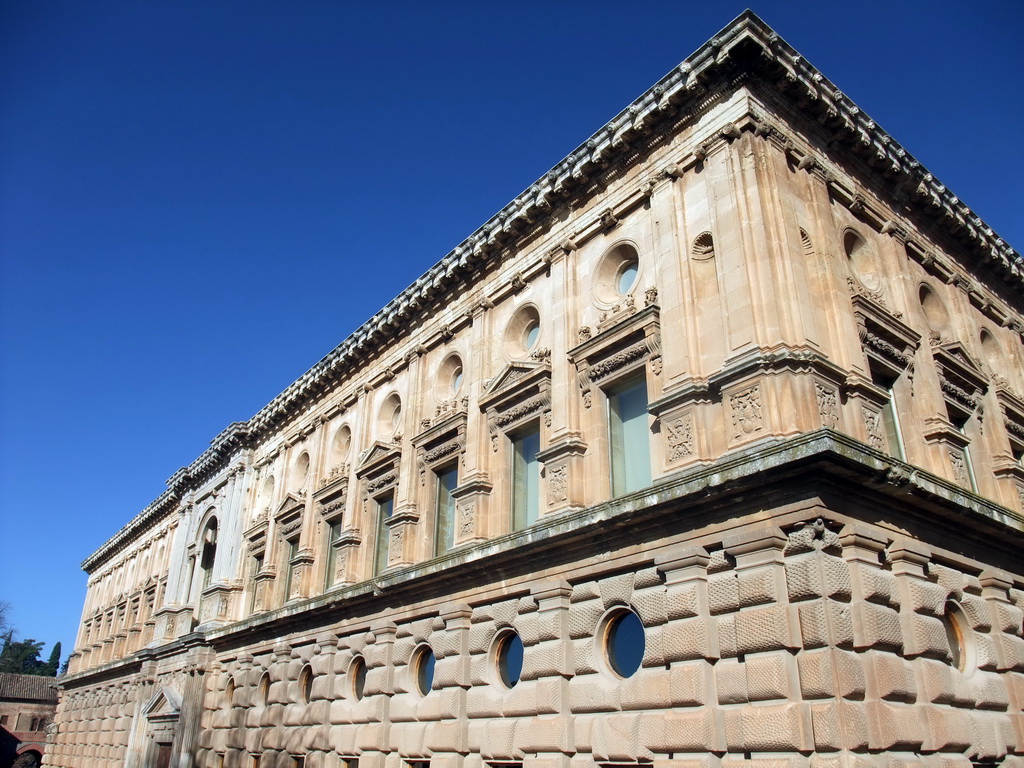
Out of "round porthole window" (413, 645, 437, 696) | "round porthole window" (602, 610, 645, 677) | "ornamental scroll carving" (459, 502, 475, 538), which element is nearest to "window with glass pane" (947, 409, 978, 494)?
"round porthole window" (602, 610, 645, 677)

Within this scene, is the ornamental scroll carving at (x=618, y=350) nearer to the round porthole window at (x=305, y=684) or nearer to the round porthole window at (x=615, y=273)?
the round porthole window at (x=615, y=273)

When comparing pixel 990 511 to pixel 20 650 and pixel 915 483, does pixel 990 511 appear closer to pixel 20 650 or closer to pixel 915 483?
pixel 915 483

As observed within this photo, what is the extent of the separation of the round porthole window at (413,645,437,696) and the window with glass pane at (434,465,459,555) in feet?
8.11

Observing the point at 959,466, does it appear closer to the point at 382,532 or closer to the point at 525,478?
the point at 525,478

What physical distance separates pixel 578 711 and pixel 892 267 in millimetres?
10845

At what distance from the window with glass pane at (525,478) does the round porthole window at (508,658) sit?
2.39m

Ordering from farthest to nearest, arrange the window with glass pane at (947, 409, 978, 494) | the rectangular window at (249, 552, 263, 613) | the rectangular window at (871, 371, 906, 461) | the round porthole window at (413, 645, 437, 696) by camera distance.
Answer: the rectangular window at (249, 552, 263, 613), the round porthole window at (413, 645, 437, 696), the window with glass pane at (947, 409, 978, 494), the rectangular window at (871, 371, 906, 461)

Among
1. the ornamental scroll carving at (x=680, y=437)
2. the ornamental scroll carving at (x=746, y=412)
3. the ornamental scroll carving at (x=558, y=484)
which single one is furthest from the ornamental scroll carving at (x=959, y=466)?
the ornamental scroll carving at (x=558, y=484)

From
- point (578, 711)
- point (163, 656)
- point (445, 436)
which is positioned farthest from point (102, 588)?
point (578, 711)

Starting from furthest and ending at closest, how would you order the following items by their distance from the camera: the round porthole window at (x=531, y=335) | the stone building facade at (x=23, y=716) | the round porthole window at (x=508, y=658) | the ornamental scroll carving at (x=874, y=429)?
the stone building facade at (x=23, y=716), the round porthole window at (x=531, y=335), the round porthole window at (x=508, y=658), the ornamental scroll carving at (x=874, y=429)

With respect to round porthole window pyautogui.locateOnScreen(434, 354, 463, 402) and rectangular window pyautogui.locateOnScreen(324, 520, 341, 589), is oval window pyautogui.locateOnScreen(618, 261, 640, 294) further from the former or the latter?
rectangular window pyautogui.locateOnScreen(324, 520, 341, 589)

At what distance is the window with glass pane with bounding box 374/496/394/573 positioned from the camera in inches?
853

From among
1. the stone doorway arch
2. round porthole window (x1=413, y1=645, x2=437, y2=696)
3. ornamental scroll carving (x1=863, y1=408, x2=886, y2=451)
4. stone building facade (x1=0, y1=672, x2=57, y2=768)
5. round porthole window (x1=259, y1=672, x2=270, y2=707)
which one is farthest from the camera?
stone building facade (x1=0, y1=672, x2=57, y2=768)

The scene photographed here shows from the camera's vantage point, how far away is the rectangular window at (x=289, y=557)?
2602 cm
